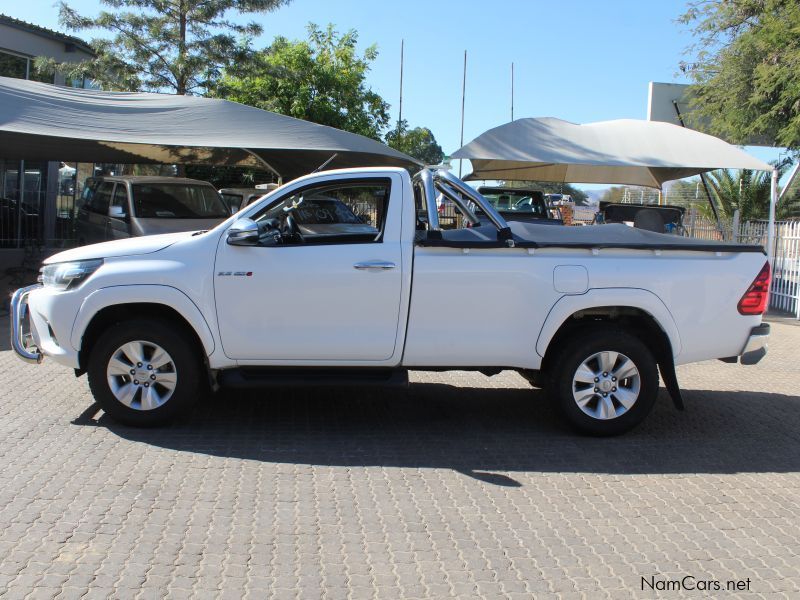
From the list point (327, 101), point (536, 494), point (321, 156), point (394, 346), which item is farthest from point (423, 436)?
point (327, 101)

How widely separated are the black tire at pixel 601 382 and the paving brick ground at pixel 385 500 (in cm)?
17

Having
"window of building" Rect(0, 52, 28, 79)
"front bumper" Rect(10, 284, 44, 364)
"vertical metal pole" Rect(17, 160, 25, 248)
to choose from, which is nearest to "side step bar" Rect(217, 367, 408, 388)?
"front bumper" Rect(10, 284, 44, 364)

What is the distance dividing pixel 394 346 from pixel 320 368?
585 mm

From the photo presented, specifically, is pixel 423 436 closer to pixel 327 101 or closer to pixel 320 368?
pixel 320 368

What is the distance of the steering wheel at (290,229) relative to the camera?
241 inches

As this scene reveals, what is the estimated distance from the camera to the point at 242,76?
60.7 feet

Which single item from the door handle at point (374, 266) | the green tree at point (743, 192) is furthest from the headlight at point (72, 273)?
the green tree at point (743, 192)

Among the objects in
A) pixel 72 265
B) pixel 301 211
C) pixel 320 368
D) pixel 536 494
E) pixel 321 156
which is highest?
pixel 321 156

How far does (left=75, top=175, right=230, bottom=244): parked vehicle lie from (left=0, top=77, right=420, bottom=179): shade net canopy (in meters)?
0.91

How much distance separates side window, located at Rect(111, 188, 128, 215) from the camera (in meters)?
13.6

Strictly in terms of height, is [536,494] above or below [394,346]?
below

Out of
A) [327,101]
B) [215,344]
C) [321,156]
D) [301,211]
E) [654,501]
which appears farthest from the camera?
[327,101]

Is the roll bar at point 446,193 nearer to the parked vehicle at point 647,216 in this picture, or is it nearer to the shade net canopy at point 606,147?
the parked vehicle at point 647,216

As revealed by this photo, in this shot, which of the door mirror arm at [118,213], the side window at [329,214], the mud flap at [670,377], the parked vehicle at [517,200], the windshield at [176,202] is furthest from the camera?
the parked vehicle at [517,200]
